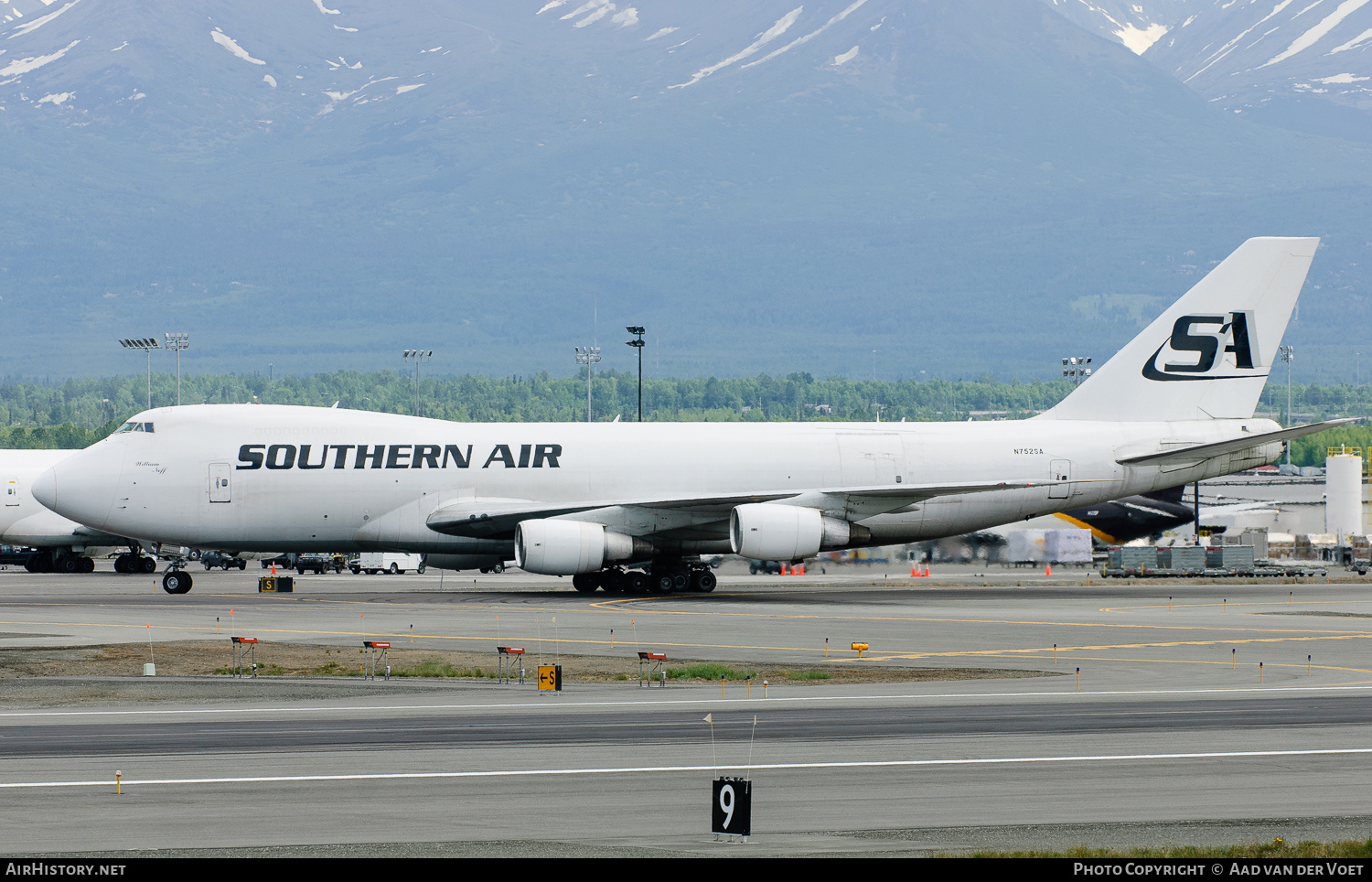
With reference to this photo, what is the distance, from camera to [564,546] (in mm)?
46969

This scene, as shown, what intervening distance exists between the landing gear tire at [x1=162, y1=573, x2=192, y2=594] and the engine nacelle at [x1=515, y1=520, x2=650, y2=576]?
1114cm

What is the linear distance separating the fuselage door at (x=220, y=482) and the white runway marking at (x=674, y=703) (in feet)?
83.7

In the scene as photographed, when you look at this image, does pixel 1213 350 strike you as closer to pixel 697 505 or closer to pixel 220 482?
pixel 697 505

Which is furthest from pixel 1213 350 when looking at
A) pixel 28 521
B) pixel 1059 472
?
pixel 28 521

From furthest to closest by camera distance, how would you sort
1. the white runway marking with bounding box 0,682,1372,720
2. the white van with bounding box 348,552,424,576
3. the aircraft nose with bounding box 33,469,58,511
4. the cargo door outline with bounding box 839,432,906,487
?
the white van with bounding box 348,552,424,576 < the cargo door outline with bounding box 839,432,906,487 < the aircraft nose with bounding box 33,469,58,511 < the white runway marking with bounding box 0,682,1372,720

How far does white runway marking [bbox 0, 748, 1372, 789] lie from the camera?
17.9 metres

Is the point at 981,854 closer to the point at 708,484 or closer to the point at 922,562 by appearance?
the point at 708,484

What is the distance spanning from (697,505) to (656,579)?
11.8ft

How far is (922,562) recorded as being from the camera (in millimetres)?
57094

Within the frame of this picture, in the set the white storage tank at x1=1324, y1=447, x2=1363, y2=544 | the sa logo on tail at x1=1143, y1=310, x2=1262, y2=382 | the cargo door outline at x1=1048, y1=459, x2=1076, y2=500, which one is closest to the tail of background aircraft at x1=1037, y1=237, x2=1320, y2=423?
the sa logo on tail at x1=1143, y1=310, x2=1262, y2=382

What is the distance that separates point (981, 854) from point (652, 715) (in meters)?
9.72

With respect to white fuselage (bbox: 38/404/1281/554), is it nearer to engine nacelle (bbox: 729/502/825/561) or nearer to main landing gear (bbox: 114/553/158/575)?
engine nacelle (bbox: 729/502/825/561)

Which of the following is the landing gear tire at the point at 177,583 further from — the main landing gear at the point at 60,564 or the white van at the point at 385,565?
the white van at the point at 385,565

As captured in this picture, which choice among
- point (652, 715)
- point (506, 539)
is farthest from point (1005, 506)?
point (652, 715)
